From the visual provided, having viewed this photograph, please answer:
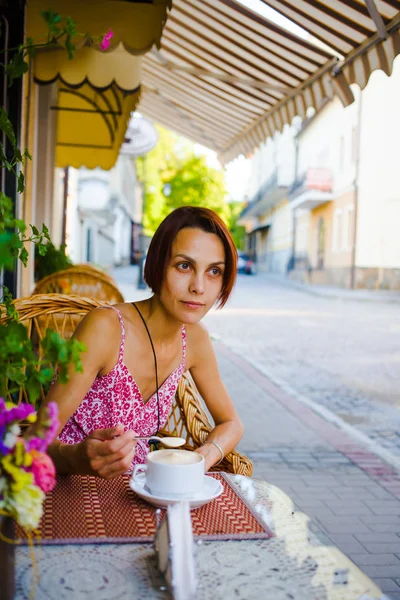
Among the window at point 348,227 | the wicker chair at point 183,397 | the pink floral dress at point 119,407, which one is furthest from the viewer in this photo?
the window at point 348,227

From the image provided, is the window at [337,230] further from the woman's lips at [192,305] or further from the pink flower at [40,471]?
the pink flower at [40,471]

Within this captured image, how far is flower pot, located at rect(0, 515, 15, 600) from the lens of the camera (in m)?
0.93

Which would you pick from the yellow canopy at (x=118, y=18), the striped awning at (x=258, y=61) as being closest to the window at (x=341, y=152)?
the striped awning at (x=258, y=61)

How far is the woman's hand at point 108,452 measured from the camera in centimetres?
150

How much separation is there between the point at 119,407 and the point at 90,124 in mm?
6998

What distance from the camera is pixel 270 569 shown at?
1.23m

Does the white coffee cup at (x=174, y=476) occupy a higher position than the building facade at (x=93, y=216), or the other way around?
the building facade at (x=93, y=216)

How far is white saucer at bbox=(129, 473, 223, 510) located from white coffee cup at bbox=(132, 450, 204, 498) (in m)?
0.02

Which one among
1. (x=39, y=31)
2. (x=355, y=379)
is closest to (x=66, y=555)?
(x=39, y=31)

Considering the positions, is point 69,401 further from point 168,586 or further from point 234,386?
point 234,386

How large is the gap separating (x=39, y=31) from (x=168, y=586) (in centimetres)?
392

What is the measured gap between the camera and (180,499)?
145 centimetres

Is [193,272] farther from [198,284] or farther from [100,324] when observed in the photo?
[100,324]

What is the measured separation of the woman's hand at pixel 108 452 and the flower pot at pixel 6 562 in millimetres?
518
